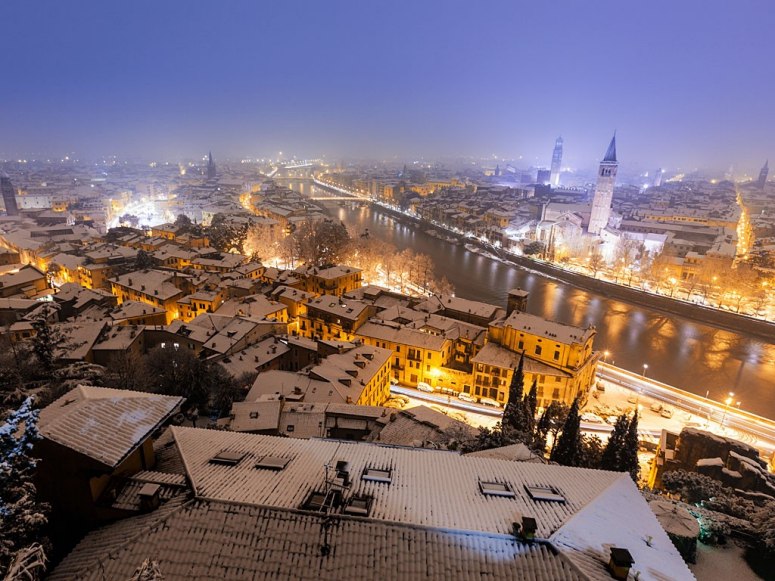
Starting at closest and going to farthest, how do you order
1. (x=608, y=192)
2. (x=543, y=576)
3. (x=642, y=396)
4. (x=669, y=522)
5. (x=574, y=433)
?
(x=543, y=576)
(x=669, y=522)
(x=574, y=433)
(x=642, y=396)
(x=608, y=192)

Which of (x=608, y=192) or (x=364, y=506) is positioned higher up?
(x=608, y=192)

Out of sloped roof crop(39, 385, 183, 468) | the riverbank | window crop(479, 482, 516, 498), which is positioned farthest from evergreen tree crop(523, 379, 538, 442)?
the riverbank

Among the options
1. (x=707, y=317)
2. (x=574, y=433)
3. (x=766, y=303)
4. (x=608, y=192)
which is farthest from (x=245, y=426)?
(x=608, y=192)

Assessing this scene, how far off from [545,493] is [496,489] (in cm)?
78

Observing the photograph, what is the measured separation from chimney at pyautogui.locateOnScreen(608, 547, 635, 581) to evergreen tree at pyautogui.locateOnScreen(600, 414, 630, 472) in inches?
530

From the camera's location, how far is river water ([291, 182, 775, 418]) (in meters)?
31.5

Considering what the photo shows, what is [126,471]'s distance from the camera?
6.99 meters

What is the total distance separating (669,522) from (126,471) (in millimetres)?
11576

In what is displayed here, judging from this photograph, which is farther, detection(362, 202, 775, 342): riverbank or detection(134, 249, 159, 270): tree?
detection(134, 249, 159, 270): tree

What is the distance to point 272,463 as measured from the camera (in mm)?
7289

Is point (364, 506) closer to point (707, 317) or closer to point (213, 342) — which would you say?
point (213, 342)

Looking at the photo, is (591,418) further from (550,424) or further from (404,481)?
(404,481)

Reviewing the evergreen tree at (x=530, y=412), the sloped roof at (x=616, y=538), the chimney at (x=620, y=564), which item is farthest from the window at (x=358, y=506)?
the evergreen tree at (x=530, y=412)

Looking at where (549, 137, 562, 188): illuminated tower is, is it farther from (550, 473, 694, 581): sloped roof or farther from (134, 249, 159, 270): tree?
(550, 473, 694, 581): sloped roof
